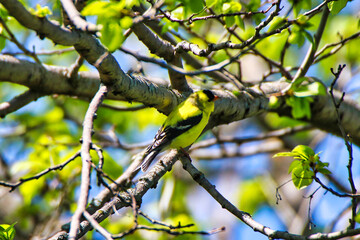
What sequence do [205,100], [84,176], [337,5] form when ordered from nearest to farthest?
1. [84,176]
2. [337,5]
3. [205,100]

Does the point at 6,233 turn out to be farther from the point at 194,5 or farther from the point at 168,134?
the point at 168,134

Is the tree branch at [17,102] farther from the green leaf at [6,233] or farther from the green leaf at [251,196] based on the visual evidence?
the green leaf at [251,196]

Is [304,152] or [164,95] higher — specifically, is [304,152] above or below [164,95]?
below

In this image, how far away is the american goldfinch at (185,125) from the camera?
4.07 m

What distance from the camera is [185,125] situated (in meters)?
4.25

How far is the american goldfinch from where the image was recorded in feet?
13.4

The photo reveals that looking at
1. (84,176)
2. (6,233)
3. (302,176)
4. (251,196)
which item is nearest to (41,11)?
(84,176)

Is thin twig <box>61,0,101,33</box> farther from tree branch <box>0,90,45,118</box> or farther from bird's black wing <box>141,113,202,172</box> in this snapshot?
bird's black wing <box>141,113,202,172</box>

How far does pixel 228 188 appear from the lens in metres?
9.76

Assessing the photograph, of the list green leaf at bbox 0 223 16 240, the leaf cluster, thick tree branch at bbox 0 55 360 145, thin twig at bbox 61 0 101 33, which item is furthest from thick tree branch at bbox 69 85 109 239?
the leaf cluster

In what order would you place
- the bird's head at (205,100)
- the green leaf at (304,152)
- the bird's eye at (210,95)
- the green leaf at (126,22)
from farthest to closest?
1. the bird's head at (205,100)
2. the bird's eye at (210,95)
3. the green leaf at (304,152)
4. the green leaf at (126,22)

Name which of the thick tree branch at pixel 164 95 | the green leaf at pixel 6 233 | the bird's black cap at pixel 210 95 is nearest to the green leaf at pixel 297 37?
the thick tree branch at pixel 164 95

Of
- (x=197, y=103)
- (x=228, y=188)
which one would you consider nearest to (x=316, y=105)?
(x=197, y=103)

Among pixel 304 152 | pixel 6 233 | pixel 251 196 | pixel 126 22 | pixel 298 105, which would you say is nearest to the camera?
pixel 126 22
